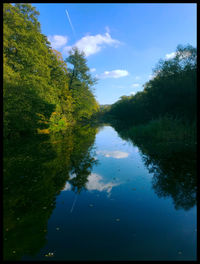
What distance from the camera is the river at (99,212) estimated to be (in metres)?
3.66

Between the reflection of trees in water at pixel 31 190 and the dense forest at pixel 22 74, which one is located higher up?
the dense forest at pixel 22 74

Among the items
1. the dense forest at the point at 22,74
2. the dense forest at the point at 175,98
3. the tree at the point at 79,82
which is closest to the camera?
the dense forest at the point at 22,74

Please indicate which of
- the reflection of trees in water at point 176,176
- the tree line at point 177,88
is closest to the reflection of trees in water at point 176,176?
the reflection of trees in water at point 176,176

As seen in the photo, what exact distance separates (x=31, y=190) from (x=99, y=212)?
327 cm

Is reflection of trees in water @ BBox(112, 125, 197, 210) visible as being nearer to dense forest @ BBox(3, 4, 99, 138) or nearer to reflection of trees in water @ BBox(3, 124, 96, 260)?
reflection of trees in water @ BBox(3, 124, 96, 260)

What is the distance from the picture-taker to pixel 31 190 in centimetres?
648

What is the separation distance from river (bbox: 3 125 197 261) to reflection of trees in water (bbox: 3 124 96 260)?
0.08 ft

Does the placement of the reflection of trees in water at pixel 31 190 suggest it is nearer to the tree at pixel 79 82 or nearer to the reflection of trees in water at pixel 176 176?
the reflection of trees in water at pixel 176 176

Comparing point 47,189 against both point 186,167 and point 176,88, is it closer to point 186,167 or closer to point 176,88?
point 186,167

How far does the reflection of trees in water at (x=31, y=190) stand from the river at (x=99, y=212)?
0.02 metres

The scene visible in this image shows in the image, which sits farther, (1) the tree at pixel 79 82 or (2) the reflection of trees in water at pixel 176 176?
(1) the tree at pixel 79 82

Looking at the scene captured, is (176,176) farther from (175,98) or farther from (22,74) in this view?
(22,74)

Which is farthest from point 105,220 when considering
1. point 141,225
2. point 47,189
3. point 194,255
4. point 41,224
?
point 47,189

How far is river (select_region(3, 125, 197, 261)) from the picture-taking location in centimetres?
366
